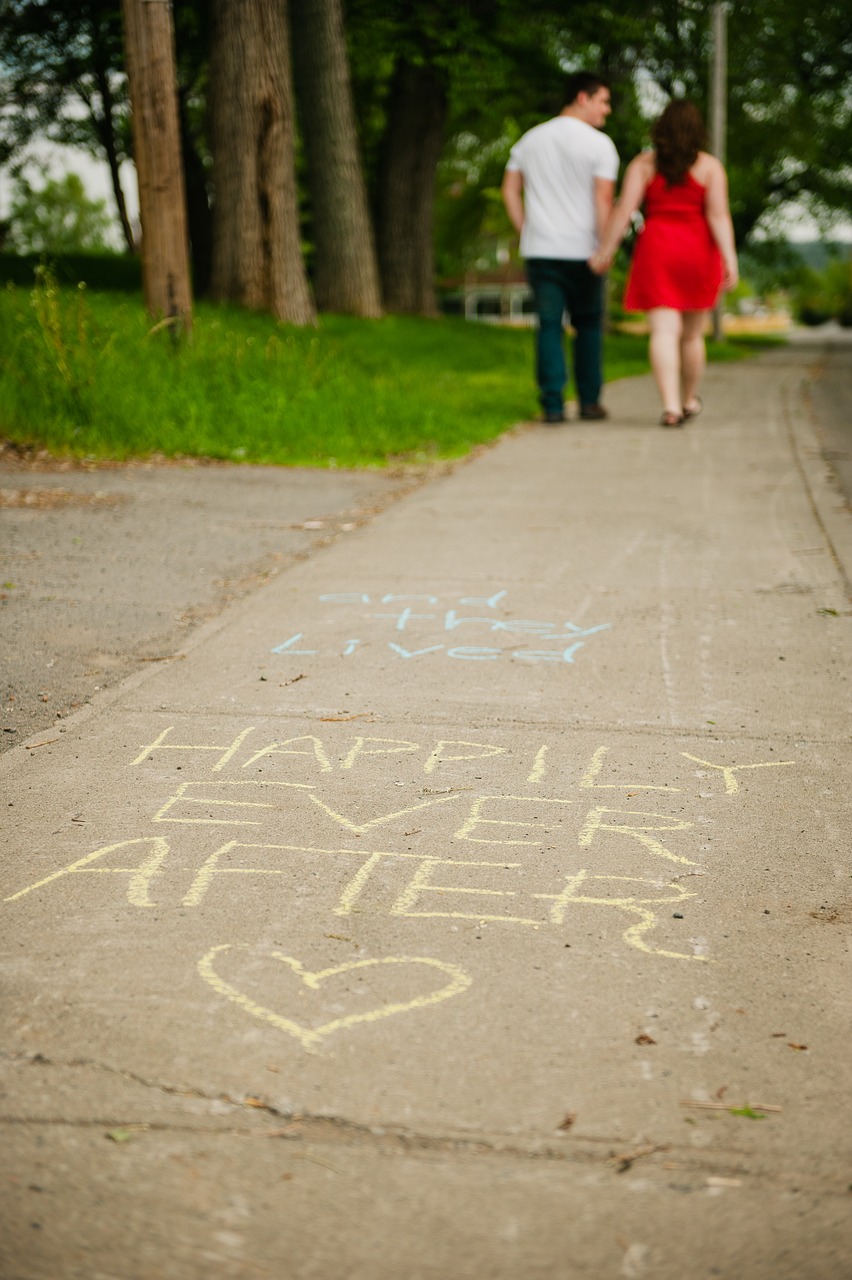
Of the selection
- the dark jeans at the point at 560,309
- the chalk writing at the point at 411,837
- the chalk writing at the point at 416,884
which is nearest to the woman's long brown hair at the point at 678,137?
the dark jeans at the point at 560,309

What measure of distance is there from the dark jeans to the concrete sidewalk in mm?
4973

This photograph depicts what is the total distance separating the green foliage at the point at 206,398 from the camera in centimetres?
866

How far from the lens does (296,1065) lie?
7.04 ft

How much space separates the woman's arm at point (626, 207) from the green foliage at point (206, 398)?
53.5 inches

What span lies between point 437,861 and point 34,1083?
41.6 inches

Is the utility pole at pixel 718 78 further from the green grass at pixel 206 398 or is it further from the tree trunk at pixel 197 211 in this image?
the green grass at pixel 206 398

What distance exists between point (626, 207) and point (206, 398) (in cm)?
303

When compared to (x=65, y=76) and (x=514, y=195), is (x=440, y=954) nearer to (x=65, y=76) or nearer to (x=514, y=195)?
(x=514, y=195)

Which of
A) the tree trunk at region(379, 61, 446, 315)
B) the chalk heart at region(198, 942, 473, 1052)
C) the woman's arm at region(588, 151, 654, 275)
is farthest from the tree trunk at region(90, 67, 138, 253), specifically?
the chalk heart at region(198, 942, 473, 1052)

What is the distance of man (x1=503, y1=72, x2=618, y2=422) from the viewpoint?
30.3ft

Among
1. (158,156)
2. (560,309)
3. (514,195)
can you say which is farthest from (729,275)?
(158,156)

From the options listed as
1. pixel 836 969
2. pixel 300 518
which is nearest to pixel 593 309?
pixel 300 518

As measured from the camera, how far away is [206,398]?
9234mm

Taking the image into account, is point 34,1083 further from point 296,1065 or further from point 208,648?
point 208,648
